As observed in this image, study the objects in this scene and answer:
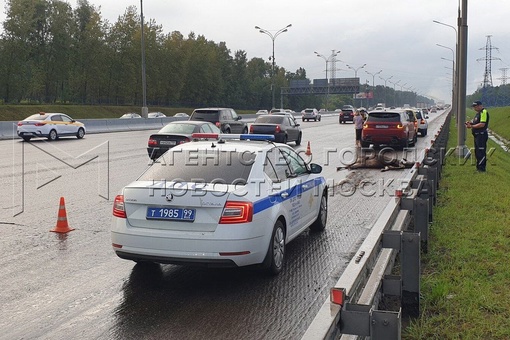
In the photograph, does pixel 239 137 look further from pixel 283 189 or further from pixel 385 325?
pixel 385 325

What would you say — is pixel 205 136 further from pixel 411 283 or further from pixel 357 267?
pixel 357 267

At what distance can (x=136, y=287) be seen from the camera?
619 centimetres

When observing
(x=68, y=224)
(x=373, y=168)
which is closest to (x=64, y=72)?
(x=373, y=168)

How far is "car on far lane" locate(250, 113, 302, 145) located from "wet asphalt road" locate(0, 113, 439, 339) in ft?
50.4

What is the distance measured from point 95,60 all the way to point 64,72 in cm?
504

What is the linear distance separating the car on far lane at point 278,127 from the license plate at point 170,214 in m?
19.6

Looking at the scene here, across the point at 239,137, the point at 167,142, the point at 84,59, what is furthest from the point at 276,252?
the point at 84,59

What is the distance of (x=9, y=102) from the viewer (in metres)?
66.2

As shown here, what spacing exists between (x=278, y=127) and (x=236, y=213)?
20.2 m

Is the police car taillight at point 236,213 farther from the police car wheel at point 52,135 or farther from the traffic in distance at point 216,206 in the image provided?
the police car wheel at point 52,135

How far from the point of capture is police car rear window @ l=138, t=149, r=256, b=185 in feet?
21.0

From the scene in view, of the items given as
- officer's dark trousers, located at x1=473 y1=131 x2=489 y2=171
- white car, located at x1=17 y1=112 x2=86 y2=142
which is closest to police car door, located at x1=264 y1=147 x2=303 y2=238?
officer's dark trousers, located at x1=473 y1=131 x2=489 y2=171

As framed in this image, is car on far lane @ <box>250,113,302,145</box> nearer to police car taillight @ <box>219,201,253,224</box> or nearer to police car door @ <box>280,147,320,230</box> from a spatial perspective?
police car door @ <box>280,147,320,230</box>

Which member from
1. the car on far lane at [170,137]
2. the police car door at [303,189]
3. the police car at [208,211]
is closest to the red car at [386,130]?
the car on far lane at [170,137]
